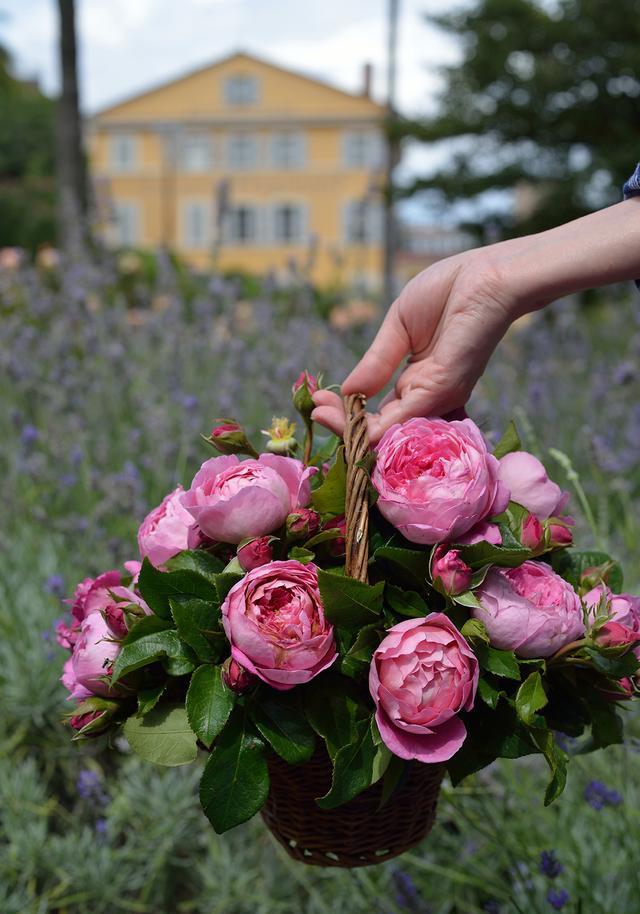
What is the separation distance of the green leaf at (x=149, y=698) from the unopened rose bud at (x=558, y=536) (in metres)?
0.49

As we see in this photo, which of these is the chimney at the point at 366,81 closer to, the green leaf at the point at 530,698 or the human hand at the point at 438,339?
the human hand at the point at 438,339

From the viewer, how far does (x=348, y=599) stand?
94 centimetres

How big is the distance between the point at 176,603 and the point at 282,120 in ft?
105

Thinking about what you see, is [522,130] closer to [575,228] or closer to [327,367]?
[327,367]

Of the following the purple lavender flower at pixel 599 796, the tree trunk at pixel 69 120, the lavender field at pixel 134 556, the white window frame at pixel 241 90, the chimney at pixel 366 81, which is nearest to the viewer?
the purple lavender flower at pixel 599 796

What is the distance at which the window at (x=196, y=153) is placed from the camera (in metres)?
31.1

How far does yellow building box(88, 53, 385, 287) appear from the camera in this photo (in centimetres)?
3047

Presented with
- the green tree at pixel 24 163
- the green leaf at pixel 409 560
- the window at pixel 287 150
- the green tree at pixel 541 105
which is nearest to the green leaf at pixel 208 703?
the green leaf at pixel 409 560

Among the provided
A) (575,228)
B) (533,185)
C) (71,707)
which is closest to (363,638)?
(575,228)

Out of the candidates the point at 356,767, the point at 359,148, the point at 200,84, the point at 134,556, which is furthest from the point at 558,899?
the point at 200,84

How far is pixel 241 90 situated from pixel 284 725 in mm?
33128

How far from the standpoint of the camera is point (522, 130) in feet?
33.8

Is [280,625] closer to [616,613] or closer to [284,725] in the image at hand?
[284,725]

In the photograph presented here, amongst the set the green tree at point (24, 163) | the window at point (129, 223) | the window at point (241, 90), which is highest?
the window at point (241, 90)
